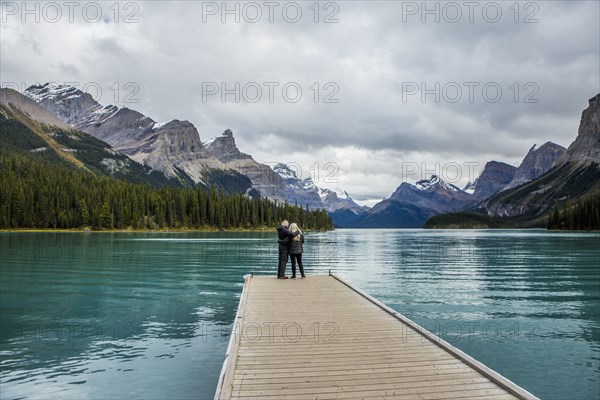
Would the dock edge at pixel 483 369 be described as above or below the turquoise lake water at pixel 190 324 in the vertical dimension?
above

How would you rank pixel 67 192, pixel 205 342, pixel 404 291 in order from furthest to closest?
pixel 67 192 < pixel 404 291 < pixel 205 342

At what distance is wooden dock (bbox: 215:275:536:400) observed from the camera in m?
11.1

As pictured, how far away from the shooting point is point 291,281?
32.4 meters

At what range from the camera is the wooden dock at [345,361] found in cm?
1112

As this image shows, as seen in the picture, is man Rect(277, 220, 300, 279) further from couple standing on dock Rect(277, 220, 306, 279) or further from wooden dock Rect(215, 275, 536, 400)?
wooden dock Rect(215, 275, 536, 400)

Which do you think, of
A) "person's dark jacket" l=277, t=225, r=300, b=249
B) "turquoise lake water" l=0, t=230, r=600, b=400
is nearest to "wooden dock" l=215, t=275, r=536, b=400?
"turquoise lake water" l=0, t=230, r=600, b=400

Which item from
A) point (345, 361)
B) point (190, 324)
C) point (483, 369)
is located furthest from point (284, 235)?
point (483, 369)

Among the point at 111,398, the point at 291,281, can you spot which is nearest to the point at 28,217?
the point at 291,281

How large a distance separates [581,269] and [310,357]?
156ft

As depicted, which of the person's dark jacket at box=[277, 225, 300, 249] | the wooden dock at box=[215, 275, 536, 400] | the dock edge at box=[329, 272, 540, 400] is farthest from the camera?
the person's dark jacket at box=[277, 225, 300, 249]

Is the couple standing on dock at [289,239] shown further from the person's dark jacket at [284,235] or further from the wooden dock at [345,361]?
the wooden dock at [345,361]

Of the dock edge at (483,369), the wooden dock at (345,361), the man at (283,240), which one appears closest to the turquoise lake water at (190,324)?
the wooden dock at (345,361)

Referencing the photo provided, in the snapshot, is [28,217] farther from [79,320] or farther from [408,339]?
[408,339]

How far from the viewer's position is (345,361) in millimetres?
13492
